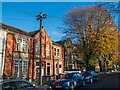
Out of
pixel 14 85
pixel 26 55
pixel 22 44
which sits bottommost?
pixel 14 85

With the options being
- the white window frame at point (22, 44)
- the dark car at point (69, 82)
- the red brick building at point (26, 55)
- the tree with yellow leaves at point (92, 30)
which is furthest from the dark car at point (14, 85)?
the tree with yellow leaves at point (92, 30)

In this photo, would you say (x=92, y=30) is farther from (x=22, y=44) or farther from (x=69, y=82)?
(x=69, y=82)

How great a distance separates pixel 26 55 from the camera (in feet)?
106

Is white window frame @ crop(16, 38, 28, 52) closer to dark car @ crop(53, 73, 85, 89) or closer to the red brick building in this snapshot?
the red brick building

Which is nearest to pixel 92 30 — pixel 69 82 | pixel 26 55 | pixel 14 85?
pixel 26 55

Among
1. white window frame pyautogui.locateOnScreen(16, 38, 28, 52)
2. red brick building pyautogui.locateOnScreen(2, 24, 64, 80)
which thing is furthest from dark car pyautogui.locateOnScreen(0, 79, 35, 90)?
white window frame pyautogui.locateOnScreen(16, 38, 28, 52)

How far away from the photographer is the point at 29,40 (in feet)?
110

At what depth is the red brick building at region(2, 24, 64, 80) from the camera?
95.6 feet

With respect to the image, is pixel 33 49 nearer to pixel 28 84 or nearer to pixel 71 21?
pixel 71 21

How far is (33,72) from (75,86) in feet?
45.6

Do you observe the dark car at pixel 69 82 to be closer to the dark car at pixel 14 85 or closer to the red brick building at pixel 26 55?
the dark car at pixel 14 85

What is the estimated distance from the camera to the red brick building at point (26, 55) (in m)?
29.1

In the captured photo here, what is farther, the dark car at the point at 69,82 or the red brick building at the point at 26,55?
the red brick building at the point at 26,55

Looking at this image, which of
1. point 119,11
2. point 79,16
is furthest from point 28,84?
point 79,16
